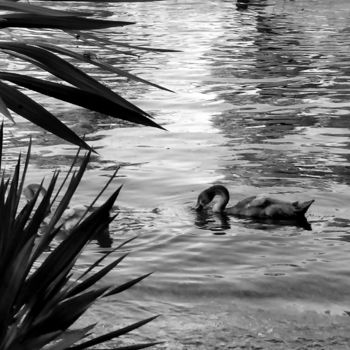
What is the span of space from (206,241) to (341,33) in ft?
71.5

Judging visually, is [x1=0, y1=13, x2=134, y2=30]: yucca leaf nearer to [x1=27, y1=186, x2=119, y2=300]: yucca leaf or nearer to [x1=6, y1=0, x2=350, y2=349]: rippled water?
[x1=6, y1=0, x2=350, y2=349]: rippled water

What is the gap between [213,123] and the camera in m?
16.1

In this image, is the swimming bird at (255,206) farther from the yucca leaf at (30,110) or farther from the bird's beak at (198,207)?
the yucca leaf at (30,110)

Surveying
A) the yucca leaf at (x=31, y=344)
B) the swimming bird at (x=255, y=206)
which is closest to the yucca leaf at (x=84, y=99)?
the yucca leaf at (x=31, y=344)

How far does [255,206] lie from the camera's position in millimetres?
10531

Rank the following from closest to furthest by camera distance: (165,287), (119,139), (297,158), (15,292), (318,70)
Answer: (15,292) < (165,287) < (297,158) < (119,139) < (318,70)

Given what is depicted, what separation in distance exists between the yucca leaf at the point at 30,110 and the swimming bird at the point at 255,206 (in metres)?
6.68

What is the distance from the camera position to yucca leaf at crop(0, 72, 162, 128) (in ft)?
12.0

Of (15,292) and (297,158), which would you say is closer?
(15,292)

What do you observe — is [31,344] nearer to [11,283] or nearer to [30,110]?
[11,283]

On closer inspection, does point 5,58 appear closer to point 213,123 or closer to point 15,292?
point 213,123

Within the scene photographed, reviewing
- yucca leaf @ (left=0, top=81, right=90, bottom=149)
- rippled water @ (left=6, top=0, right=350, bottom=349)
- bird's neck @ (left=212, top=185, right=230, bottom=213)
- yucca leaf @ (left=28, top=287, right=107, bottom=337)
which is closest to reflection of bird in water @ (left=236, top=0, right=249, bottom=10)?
rippled water @ (left=6, top=0, right=350, bottom=349)

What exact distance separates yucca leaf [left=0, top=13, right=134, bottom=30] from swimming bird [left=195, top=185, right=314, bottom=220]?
6657mm

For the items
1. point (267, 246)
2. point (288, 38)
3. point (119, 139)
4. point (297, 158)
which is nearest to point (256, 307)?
point (267, 246)
